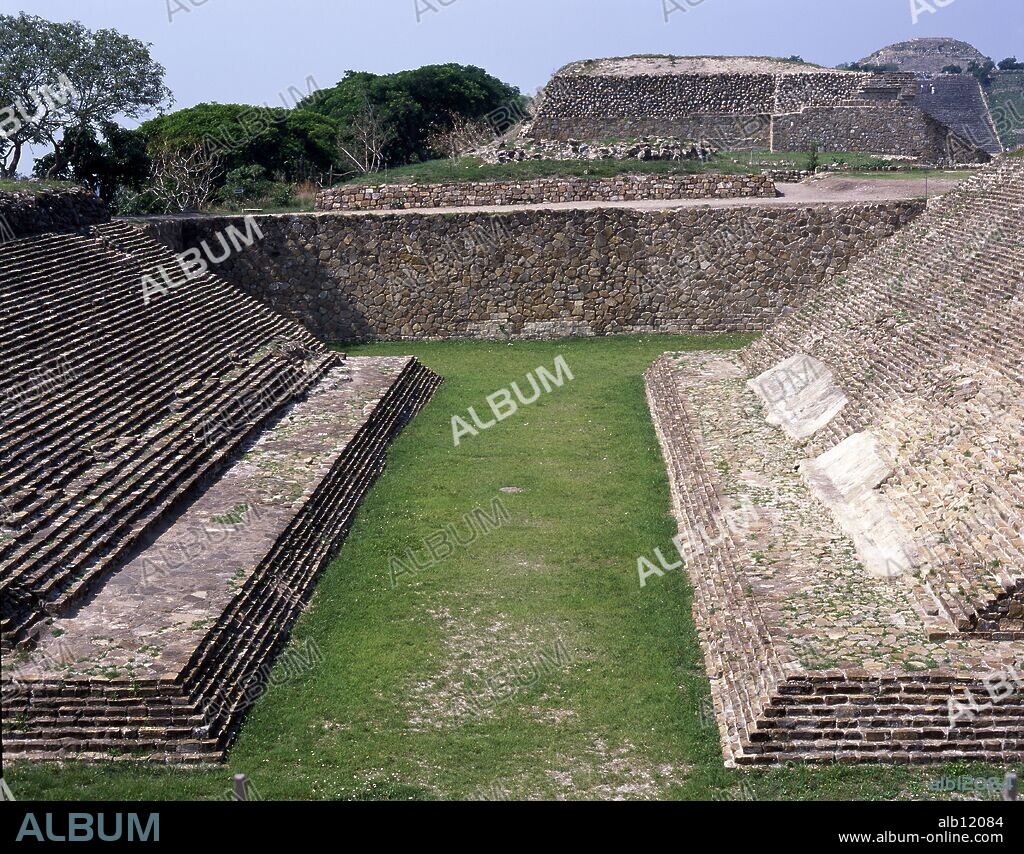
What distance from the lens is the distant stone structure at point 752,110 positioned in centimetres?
2844

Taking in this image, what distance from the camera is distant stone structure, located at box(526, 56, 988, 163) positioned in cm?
2844

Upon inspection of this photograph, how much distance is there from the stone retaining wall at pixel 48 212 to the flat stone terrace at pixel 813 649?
810 centimetres

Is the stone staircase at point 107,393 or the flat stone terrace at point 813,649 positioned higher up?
the stone staircase at point 107,393

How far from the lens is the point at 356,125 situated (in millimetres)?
31906

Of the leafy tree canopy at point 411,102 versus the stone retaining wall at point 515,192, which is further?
the leafy tree canopy at point 411,102

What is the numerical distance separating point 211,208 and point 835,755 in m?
16.9

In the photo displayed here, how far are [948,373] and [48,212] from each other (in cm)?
1027

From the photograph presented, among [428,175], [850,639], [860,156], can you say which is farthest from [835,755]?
[860,156]

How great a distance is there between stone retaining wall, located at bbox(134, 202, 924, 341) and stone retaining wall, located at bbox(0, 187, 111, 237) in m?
2.19

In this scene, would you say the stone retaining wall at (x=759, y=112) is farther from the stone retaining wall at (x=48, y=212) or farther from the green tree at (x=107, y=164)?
the stone retaining wall at (x=48, y=212)

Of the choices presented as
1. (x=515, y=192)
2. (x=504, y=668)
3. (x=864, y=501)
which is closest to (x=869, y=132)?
(x=515, y=192)

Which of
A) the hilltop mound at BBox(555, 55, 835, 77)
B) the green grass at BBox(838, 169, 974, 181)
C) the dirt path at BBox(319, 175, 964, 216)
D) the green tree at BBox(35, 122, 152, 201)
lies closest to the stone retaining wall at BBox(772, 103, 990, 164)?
the hilltop mound at BBox(555, 55, 835, 77)

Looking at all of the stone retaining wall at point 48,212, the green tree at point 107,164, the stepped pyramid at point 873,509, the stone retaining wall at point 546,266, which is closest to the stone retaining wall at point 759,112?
the green tree at point 107,164

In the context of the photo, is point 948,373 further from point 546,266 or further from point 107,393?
point 546,266
